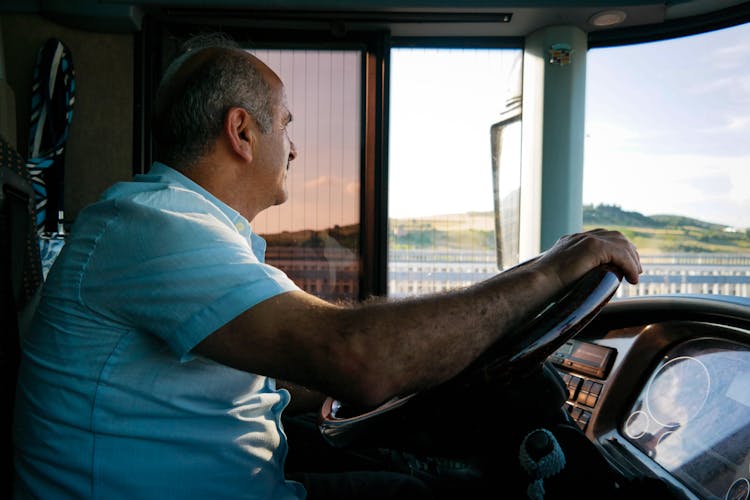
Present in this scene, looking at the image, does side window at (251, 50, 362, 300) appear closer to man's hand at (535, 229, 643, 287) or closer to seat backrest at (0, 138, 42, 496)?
seat backrest at (0, 138, 42, 496)

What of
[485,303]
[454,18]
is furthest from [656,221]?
[485,303]

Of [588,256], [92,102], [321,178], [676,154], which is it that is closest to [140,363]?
[588,256]

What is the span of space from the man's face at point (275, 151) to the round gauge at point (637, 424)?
756mm

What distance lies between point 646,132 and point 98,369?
13.1 feet

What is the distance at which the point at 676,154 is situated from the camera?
12.6 ft

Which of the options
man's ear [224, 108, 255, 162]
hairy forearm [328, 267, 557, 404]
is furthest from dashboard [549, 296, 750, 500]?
man's ear [224, 108, 255, 162]

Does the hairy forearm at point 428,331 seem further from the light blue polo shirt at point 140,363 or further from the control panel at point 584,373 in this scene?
the control panel at point 584,373

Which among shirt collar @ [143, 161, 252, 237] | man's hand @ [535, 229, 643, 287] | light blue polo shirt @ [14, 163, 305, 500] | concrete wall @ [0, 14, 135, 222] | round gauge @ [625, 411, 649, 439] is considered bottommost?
round gauge @ [625, 411, 649, 439]

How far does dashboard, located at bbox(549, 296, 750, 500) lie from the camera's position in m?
0.84

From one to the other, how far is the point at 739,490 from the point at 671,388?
242 mm

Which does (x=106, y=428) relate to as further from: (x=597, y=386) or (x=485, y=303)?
(x=597, y=386)

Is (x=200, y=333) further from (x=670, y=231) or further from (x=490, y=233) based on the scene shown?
(x=670, y=231)

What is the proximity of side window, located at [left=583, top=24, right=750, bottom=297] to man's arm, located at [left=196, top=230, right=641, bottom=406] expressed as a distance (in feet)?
8.59

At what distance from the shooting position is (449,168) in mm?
3604
